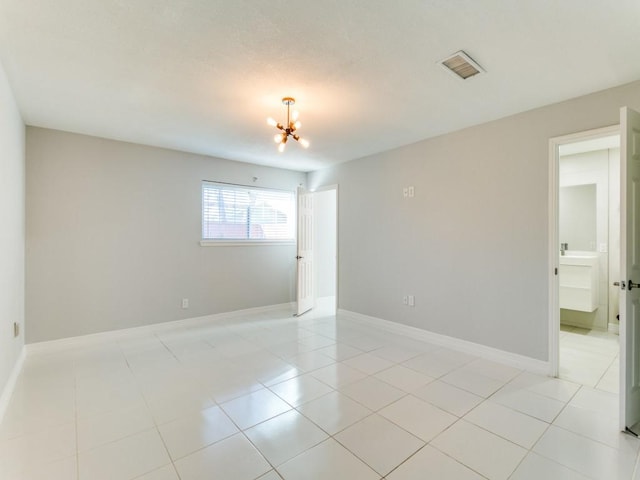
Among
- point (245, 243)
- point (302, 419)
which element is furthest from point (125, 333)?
point (302, 419)

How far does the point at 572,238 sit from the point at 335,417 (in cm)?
453

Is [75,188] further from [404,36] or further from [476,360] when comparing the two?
[476,360]

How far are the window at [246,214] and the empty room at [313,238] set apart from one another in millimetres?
41

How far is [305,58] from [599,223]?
181 inches

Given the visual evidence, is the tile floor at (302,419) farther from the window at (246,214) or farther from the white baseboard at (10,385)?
the window at (246,214)

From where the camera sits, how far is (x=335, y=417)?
223cm

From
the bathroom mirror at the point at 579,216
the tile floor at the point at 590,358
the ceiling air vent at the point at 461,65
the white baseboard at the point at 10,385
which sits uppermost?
the ceiling air vent at the point at 461,65

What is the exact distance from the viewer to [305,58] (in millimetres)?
2186

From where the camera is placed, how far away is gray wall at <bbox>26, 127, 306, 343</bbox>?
3.62 metres

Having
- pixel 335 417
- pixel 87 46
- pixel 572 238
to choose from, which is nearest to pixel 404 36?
pixel 87 46

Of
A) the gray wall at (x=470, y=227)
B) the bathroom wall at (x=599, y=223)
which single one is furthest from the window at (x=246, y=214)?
the bathroom wall at (x=599, y=223)

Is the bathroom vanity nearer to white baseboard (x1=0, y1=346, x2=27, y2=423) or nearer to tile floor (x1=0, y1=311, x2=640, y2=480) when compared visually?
tile floor (x1=0, y1=311, x2=640, y2=480)

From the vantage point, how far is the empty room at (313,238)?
1.85m

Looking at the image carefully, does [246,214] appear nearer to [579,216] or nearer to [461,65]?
[461,65]
